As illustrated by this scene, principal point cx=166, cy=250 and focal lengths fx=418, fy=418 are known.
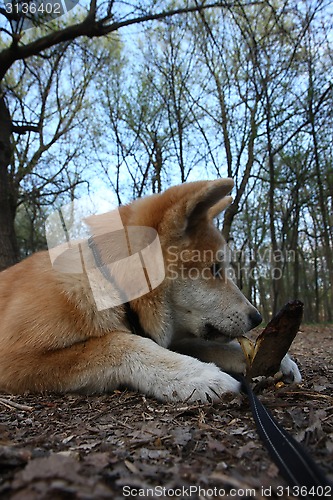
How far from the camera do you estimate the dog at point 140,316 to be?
103 inches

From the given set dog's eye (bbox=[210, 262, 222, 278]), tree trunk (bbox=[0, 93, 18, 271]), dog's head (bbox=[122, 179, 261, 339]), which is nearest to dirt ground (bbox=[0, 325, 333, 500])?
dog's head (bbox=[122, 179, 261, 339])

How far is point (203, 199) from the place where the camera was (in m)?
3.00

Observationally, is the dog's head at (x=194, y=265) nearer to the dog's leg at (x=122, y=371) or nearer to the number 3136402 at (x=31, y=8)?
the dog's leg at (x=122, y=371)

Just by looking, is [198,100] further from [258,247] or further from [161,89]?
[258,247]

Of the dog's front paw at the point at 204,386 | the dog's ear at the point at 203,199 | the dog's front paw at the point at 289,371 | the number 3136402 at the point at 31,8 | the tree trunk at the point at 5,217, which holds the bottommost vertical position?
the dog's front paw at the point at 289,371

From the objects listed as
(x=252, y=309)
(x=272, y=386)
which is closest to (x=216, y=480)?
(x=272, y=386)

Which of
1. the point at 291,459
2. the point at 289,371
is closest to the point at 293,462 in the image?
the point at 291,459

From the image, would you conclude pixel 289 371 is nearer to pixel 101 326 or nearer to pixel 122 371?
pixel 122 371

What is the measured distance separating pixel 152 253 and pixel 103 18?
8.32 meters

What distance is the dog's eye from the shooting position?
326 cm

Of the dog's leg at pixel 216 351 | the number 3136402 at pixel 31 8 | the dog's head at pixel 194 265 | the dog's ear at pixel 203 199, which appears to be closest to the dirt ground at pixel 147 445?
the dog's leg at pixel 216 351

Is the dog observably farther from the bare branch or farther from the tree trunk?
the bare branch

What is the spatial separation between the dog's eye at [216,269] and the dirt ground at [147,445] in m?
0.98

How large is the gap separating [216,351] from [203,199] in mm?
1205
